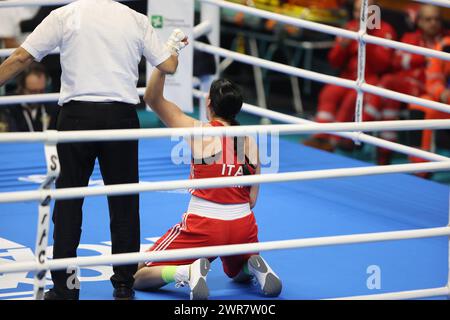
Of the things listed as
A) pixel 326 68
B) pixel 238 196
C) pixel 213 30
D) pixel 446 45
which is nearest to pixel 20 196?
pixel 238 196

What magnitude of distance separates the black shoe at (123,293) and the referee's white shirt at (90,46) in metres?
0.92

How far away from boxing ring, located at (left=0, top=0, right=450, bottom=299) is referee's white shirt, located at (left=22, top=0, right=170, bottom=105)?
0.54 meters

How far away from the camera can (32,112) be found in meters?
8.33

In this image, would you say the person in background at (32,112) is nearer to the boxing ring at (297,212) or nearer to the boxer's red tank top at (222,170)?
the boxing ring at (297,212)

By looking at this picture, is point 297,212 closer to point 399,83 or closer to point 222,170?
point 222,170

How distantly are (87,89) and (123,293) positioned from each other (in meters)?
1.02

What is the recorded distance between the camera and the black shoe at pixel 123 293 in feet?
15.8

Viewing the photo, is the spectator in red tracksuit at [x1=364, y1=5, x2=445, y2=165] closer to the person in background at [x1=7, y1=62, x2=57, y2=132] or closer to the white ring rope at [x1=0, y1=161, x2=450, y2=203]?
the person in background at [x1=7, y1=62, x2=57, y2=132]

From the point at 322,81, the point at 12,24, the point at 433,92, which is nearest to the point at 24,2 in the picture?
the point at 12,24

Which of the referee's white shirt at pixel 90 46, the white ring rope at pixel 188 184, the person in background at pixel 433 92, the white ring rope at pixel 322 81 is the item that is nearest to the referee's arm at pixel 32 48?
the referee's white shirt at pixel 90 46

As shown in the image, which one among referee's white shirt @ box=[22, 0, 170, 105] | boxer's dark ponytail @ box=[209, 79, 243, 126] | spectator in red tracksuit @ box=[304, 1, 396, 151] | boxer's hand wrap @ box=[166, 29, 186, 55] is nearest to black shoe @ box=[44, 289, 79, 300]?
referee's white shirt @ box=[22, 0, 170, 105]
